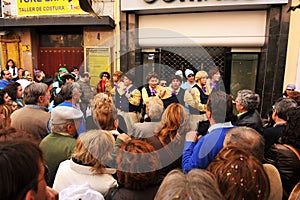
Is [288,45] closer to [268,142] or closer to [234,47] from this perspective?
[234,47]

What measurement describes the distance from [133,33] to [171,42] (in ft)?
3.87

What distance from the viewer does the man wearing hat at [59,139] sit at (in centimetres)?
164

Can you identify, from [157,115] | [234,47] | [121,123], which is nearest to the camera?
[157,115]

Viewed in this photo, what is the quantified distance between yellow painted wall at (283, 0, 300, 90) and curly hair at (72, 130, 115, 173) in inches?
203

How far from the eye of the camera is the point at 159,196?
2.72 ft

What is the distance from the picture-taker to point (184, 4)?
558 centimetres

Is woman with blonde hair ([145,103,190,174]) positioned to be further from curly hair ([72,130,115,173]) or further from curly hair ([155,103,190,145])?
curly hair ([72,130,115,173])

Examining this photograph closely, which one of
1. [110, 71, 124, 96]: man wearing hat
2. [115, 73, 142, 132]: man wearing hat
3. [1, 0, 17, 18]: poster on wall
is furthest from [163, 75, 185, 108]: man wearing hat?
[1, 0, 17, 18]: poster on wall

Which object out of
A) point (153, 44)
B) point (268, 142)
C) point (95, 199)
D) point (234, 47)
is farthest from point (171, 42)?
point (95, 199)

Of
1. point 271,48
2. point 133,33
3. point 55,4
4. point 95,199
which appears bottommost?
point 95,199

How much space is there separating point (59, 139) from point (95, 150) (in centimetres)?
47

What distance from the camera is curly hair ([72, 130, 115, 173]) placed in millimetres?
1381

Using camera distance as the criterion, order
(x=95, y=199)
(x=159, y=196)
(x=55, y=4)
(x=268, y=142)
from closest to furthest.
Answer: (x=159, y=196), (x=95, y=199), (x=268, y=142), (x=55, y=4)

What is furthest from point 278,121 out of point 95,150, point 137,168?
point 95,150
